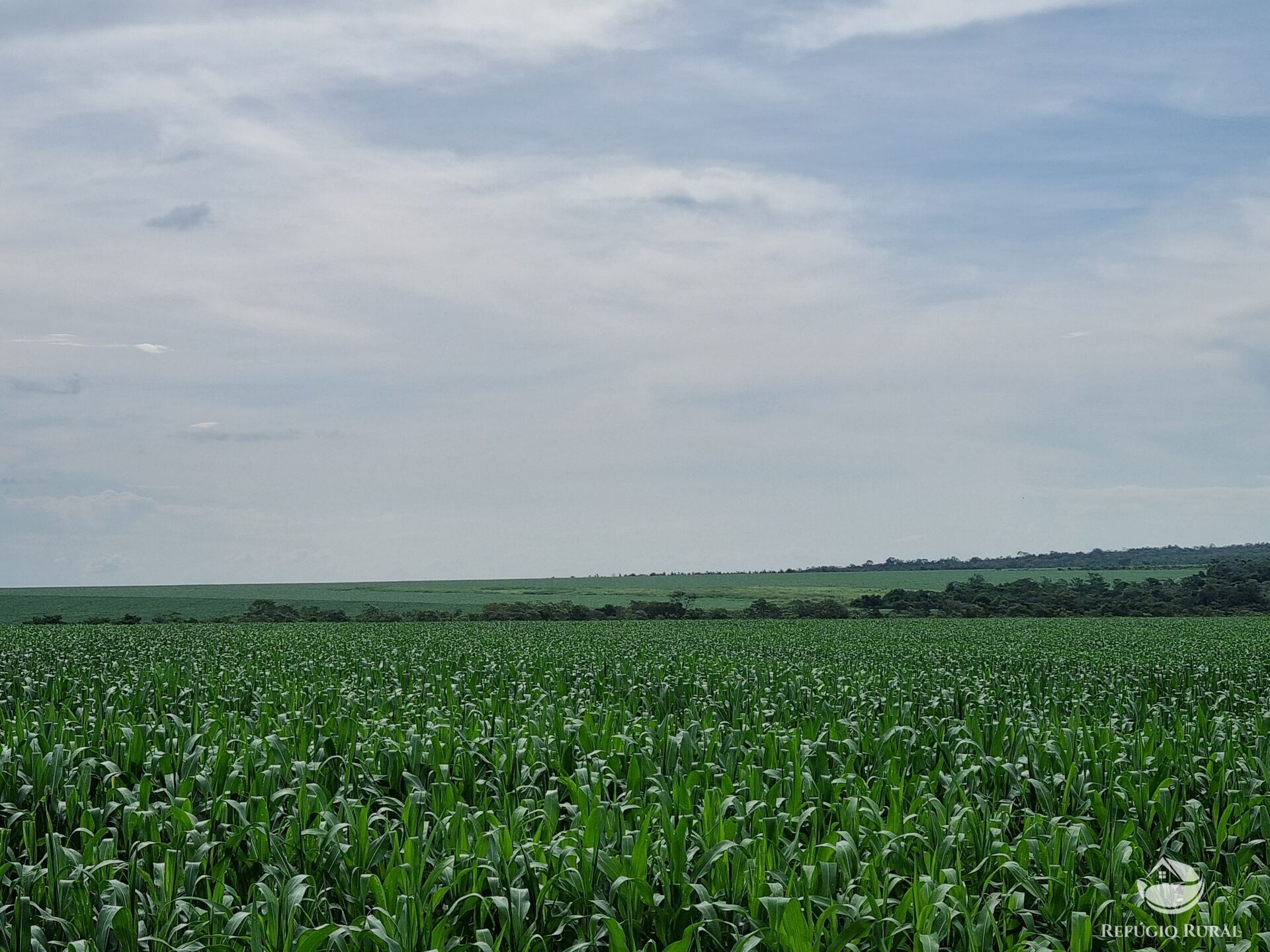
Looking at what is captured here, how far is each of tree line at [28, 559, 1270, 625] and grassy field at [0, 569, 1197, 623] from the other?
15.5m

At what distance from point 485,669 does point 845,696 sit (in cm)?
977

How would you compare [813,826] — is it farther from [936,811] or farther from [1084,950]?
[1084,950]

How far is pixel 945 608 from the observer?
272 feet

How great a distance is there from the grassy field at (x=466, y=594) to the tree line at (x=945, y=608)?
15.5 meters

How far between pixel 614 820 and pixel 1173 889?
3.82m

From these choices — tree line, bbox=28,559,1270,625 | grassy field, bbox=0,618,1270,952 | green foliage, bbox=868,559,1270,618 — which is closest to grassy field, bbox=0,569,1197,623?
tree line, bbox=28,559,1270,625

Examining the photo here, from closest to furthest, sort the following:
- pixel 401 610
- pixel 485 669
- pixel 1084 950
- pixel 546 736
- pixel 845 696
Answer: pixel 1084 950
pixel 546 736
pixel 845 696
pixel 485 669
pixel 401 610

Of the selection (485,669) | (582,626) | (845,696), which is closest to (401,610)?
(582,626)

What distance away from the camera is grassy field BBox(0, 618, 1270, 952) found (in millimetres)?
5426

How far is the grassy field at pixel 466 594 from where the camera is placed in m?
93.5

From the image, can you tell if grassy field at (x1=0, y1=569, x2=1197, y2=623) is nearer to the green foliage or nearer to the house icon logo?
the green foliage

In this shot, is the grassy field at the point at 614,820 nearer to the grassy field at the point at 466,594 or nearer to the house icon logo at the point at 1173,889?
the house icon logo at the point at 1173,889

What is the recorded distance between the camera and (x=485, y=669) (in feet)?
75.0

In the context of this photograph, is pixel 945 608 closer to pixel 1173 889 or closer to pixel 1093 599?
pixel 1093 599
